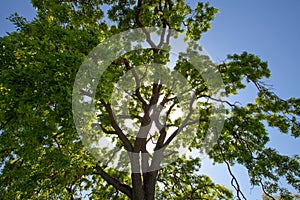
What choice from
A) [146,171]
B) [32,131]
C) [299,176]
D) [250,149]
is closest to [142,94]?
[146,171]

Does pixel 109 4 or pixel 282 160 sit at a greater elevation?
pixel 109 4

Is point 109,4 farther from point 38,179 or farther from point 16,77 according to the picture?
point 38,179

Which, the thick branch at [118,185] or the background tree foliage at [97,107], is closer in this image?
the background tree foliage at [97,107]

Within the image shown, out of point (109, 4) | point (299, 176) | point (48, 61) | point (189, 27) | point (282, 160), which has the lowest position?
point (299, 176)

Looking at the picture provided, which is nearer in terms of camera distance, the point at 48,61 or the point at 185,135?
the point at 48,61

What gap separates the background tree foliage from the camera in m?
7.01

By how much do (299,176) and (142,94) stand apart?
317 inches

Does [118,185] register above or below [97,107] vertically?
below

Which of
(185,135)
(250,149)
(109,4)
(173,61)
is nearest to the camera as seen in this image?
(250,149)

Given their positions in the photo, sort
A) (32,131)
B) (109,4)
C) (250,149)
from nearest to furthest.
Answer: (32,131), (250,149), (109,4)

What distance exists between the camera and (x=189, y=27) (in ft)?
43.7

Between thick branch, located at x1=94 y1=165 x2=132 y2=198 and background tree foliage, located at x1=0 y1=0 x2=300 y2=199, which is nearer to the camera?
background tree foliage, located at x1=0 y1=0 x2=300 y2=199

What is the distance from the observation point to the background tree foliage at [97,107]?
276 inches

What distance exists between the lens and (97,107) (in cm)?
1060
